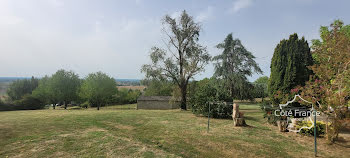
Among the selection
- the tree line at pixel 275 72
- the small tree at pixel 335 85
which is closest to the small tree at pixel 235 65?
the tree line at pixel 275 72

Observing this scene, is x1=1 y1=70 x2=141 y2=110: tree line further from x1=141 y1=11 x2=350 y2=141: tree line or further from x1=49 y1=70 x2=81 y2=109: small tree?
x1=141 y1=11 x2=350 y2=141: tree line

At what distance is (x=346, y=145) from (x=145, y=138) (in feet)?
27.3

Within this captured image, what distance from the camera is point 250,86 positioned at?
2531 centimetres

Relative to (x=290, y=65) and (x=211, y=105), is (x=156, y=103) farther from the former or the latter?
(x=290, y=65)

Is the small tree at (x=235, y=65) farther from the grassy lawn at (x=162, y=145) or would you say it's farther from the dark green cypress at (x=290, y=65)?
the grassy lawn at (x=162, y=145)

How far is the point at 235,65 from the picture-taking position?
992 inches

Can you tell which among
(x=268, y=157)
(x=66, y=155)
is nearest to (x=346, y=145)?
(x=268, y=157)

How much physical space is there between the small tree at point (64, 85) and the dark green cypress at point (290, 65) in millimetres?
35751

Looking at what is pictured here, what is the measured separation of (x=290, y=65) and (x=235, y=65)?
13723 mm

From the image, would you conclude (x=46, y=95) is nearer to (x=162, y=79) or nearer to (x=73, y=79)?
(x=73, y=79)

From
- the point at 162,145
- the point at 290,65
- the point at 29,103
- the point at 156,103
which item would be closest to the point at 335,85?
the point at 290,65

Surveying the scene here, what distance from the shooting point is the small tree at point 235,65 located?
80.4ft

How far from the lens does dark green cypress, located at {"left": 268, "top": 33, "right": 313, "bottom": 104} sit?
1143 cm

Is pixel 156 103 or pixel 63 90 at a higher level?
pixel 63 90
